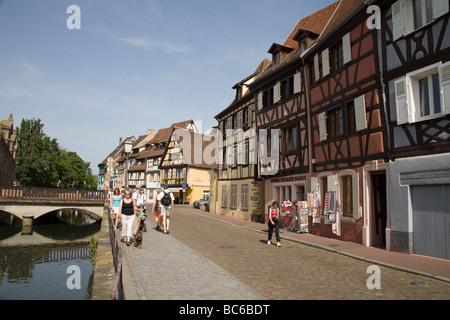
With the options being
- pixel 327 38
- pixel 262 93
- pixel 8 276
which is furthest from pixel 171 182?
pixel 327 38

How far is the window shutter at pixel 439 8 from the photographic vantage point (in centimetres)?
889

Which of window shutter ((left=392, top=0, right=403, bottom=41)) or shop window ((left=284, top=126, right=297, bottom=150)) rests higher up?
window shutter ((left=392, top=0, right=403, bottom=41))

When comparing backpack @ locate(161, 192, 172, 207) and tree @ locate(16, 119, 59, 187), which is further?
tree @ locate(16, 119, 59, 187)

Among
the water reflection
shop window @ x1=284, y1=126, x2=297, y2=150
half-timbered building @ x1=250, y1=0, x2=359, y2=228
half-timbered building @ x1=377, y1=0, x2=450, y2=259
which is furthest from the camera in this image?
shop window @ x1=284, y1=126, x2=297, y2=150

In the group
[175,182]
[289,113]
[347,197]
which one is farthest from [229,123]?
[175,182]

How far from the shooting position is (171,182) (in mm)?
49219

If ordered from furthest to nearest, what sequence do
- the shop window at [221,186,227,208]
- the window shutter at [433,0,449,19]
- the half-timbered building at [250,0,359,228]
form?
the shop window at [221,186,227,208] < the half-timbered building at [250,0,359,228] < the window shutter at [433,0,449,19]

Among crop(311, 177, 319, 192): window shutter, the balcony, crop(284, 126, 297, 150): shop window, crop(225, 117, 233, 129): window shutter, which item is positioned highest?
crop(225, 117, 233, 129): window shutter

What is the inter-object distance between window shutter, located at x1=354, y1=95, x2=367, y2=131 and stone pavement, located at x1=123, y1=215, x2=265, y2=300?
735cm

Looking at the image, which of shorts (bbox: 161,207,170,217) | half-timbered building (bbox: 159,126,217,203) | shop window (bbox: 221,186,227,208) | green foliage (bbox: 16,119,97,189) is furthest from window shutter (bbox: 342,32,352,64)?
green foliage (bbox: 16,119,97,189)

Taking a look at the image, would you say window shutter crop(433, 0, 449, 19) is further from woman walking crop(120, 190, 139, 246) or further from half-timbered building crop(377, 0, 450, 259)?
woman walking crop(120, 190, 139, 246)

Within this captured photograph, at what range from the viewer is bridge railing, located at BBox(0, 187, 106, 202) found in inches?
1120

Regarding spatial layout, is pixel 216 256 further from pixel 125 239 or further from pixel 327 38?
pixel 327 38
